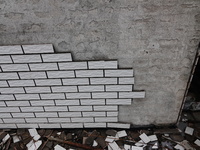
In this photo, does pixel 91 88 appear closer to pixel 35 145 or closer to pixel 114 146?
pixel 114 146

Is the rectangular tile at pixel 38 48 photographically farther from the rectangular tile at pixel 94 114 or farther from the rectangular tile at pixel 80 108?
the rectangular tile at pixel 94 114

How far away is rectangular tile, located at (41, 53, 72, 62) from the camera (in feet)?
8.87

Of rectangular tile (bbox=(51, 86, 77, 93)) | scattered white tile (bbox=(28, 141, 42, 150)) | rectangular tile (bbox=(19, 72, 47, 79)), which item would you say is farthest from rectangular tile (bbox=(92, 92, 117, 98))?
scattered white tile (bbox=(28, 141, 42, 150))

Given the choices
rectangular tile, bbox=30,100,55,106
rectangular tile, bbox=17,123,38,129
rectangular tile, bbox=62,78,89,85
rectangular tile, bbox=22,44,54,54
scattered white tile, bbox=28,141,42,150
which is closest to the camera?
rectangular tile, bbox=22,44,54,54

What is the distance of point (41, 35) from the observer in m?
2.52

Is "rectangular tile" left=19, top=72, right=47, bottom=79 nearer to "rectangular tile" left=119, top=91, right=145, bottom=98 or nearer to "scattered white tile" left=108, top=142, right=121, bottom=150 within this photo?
"rectangular tile" left=119, top=91, right=145, bottom=98

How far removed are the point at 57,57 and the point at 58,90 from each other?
707mm

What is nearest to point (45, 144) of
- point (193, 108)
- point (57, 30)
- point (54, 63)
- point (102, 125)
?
point (102, 125)

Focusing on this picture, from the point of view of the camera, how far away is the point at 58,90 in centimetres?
316

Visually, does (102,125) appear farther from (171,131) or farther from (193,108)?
(193,108)

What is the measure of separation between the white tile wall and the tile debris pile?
17cm

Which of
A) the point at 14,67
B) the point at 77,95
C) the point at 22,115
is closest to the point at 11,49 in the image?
the point at 14,67

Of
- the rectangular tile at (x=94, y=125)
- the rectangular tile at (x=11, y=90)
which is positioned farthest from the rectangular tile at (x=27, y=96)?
the rectangular tile at (x=94, y=125)

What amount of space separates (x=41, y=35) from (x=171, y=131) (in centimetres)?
316
